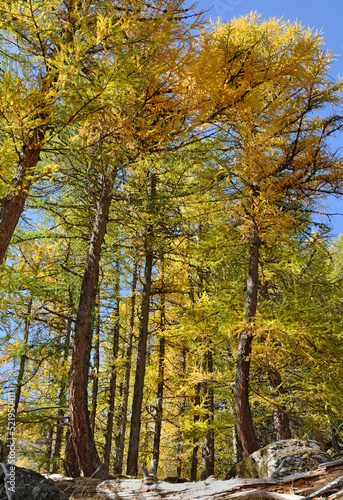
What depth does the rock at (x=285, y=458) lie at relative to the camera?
4.82 metres

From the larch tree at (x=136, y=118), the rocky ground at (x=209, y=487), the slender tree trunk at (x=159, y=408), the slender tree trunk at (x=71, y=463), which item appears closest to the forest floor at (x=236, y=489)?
the rocky ground at (x=209, y=487)

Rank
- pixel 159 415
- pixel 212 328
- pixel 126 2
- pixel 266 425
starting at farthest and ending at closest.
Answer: pixel 266 425, pixel 159 415, pixel 212 328, pixel 126 2

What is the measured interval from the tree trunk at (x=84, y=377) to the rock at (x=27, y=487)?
9.19 ft

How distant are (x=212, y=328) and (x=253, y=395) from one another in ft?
7.03

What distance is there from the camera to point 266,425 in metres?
14.0

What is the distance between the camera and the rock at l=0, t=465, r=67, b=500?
10.3 feet

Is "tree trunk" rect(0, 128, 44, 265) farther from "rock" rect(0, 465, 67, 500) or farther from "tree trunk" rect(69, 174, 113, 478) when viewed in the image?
"rock" rect(0, 465, 67, 500)

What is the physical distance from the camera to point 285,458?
4.88 meters

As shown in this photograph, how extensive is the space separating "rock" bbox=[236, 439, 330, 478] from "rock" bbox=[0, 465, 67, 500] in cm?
281

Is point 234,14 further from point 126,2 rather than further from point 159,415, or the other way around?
point 159,415

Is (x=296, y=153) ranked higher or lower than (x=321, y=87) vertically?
lower

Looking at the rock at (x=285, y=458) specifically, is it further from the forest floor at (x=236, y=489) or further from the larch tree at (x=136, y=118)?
the larch tree at (x=136, y=118)

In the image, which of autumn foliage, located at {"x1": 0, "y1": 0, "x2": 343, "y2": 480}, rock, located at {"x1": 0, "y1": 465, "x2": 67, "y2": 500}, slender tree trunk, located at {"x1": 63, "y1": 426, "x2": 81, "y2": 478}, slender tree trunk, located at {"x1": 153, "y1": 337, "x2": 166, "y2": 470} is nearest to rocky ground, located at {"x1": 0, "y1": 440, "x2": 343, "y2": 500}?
rock, located at {"x1": 0, "y1": 465, "x2": 67, "y2": 500}

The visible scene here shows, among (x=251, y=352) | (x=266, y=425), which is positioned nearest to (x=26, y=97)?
(x=251, y=352)
